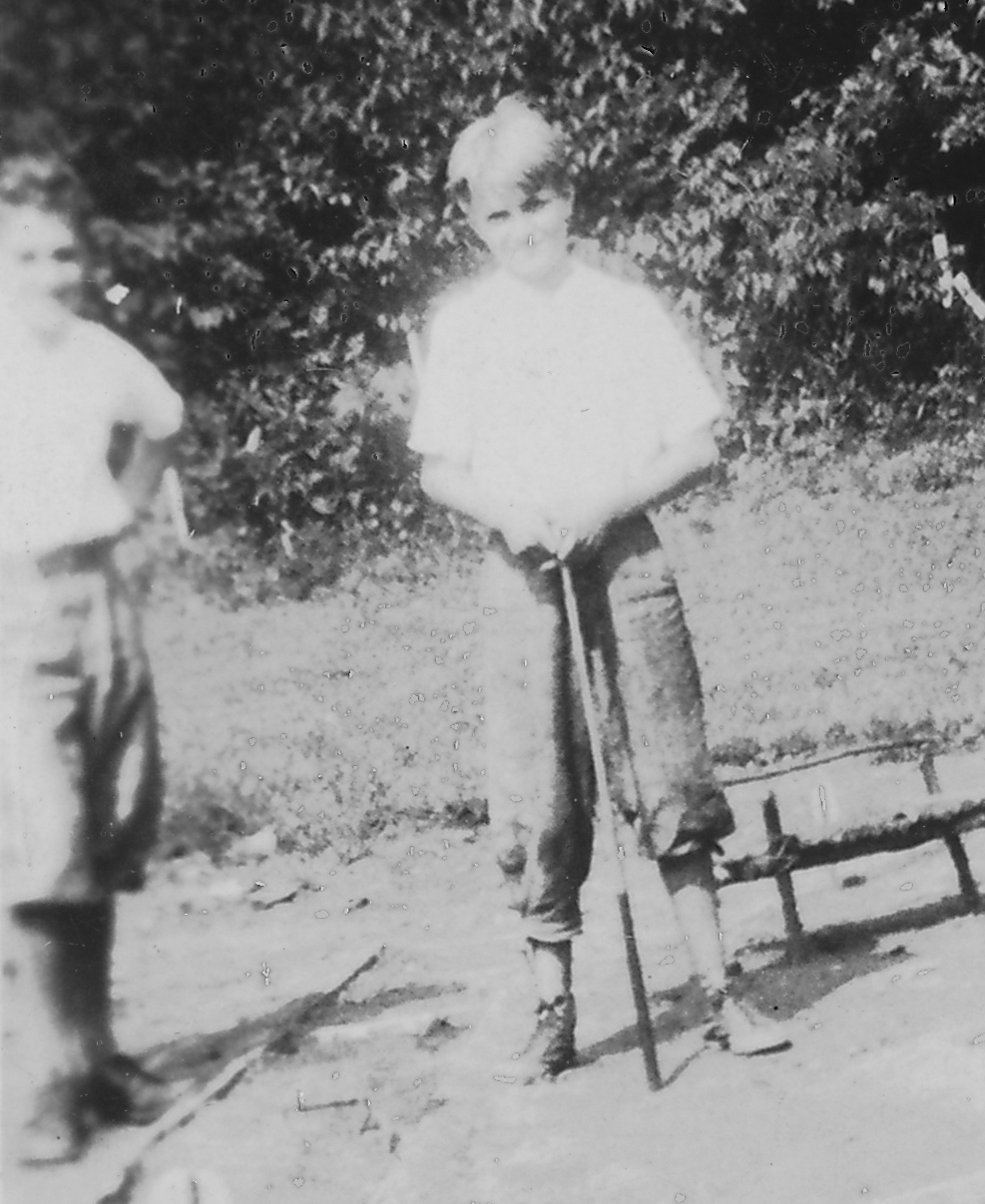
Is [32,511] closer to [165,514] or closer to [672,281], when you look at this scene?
[165,514]

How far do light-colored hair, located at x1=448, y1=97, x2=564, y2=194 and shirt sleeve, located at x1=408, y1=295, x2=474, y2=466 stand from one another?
0.22 m

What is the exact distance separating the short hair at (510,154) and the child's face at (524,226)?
2cm

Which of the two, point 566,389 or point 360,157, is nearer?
point 566,389

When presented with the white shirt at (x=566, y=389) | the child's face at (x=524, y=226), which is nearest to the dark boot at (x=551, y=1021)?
the white shirt at (x=566, y=389)

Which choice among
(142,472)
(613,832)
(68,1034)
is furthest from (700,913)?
(142,472)

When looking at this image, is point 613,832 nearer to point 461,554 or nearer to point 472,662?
point 461,554

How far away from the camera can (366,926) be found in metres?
2.86

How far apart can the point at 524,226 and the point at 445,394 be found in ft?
0.96

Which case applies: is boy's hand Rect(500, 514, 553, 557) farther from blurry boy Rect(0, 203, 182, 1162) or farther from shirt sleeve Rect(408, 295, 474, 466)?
blurry boy Rect(0, 203, 182, 1162)

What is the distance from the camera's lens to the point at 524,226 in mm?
A: 2229

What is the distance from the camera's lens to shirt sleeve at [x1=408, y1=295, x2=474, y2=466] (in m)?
2.28

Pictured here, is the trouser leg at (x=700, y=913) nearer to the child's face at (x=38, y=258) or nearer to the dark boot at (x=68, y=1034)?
the dark boot at (x=68, y=1034)

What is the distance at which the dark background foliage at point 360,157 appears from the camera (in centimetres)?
230

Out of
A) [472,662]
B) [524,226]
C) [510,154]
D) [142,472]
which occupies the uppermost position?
[510,154]
